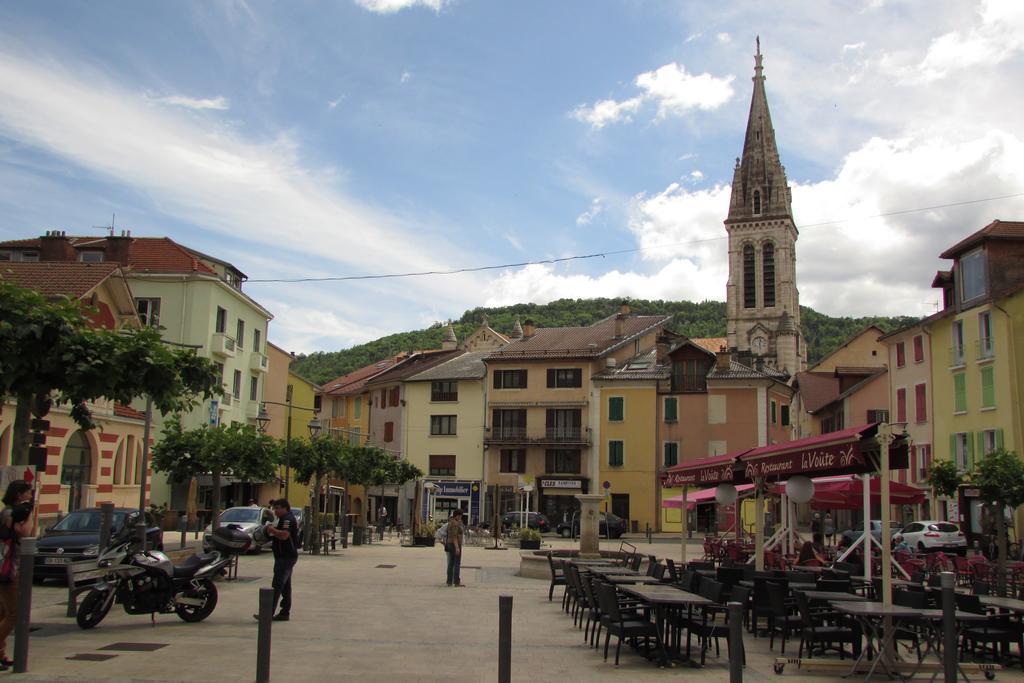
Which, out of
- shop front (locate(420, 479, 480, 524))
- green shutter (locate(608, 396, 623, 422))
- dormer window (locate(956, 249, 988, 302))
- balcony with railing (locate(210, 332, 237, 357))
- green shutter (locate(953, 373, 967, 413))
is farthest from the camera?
shop front (locate(420, 479, 480, 524))

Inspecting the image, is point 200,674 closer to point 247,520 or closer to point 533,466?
point 247,520

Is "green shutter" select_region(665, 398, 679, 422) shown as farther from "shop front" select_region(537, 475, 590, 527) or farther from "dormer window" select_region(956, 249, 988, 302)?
"dormer window" select_region(956, 249, 988, 302)

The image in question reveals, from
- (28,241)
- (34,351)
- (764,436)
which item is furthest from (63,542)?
(764,436)

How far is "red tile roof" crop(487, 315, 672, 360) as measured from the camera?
180ft

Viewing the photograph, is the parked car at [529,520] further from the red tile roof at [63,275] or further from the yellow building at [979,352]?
the red tile roof at [63,275]

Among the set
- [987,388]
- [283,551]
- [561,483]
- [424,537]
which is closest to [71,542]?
[283,551]

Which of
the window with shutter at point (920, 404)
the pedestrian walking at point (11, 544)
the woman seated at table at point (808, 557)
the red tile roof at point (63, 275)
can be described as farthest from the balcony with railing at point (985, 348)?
the pedestrian walking at point (11, 544)

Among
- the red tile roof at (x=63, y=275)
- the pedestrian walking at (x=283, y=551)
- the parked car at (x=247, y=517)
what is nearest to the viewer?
the pedestrian walking at (x=283, y=551)

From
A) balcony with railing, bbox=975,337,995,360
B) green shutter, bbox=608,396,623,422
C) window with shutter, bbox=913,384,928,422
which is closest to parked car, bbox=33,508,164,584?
balcony with railing, bbox=975,337,995,360

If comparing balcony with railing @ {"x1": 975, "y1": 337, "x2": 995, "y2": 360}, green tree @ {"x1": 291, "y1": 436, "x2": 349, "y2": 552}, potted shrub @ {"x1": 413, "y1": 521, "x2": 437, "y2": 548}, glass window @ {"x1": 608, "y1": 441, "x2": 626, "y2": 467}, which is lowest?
potted shrub @ {"x1": 413, "y1": 521, "x2": 437, "y2": 548}

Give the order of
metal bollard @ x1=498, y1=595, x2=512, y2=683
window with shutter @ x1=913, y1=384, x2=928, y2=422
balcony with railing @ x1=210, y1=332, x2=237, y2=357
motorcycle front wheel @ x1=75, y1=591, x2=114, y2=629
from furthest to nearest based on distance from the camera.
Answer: balcony with railing @ x1=210, y1=332, x2=237, y2=357
window with shutter @ x1=913, y1=384, x2=928, y2=422
motorcycle front wheel @ x1=75, y1=591, x2=114, y2=629
metal bollard @ x1=498, y1=595, x2=512, y2=683

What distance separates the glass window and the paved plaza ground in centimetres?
3432

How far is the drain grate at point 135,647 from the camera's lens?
Result: 10711 millimetres

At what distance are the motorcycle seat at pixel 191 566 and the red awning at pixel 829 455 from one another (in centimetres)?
832
